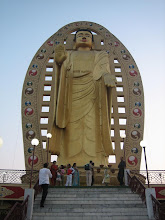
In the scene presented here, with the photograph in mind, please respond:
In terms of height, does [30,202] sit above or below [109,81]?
below

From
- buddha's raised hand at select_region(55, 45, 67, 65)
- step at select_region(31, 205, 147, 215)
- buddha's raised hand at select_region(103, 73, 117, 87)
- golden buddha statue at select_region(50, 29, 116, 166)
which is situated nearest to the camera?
step at select_region(31, 205, 147, 215)

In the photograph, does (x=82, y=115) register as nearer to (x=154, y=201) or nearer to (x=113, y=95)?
(x=113, y=95)

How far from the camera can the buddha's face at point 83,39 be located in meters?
12.6

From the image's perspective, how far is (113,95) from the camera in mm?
13016

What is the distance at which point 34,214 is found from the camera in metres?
5.30

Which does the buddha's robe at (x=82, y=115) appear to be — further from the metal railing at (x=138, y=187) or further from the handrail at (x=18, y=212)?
the handrail at (x=18, y=212)

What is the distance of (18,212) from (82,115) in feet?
20.5

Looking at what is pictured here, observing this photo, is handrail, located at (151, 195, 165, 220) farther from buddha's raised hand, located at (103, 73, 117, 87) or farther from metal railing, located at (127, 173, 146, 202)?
buddha's raised hand, located at (103, 73, 117, 87)

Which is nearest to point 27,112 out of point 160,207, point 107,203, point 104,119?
point 104,119

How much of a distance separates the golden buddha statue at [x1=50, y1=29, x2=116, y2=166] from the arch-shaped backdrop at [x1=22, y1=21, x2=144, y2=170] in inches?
67.8

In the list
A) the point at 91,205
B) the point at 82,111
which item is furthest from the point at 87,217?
the point at 82,111

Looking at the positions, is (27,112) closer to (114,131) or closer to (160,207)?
(114,131)

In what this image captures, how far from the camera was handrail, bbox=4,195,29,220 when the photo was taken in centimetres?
433

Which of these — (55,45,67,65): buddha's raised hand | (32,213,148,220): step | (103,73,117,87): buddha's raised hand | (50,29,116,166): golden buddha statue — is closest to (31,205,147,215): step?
(32,213,148,220): step
